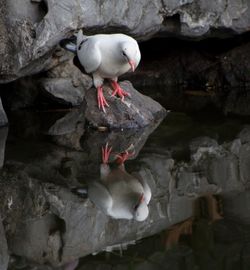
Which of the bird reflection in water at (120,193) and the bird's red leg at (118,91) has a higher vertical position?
the bird reflection in water at (120,193)

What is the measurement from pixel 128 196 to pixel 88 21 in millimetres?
2770

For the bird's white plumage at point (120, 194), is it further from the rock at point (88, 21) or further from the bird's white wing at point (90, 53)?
the rock at point (88, 21)

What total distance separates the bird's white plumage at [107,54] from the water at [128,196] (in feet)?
1.85

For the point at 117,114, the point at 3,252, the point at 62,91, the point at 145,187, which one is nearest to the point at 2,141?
the point at 117,114

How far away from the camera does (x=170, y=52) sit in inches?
338

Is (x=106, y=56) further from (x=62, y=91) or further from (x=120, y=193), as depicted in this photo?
(x=120, y=193)

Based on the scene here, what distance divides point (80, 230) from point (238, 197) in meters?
1.01

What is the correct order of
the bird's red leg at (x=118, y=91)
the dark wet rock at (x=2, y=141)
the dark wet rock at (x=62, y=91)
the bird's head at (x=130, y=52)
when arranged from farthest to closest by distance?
1. the dark wet rock at (x=62, y=91)
2. the bird's red leg at (x=118, y=91)
3. the bird's head at (x=130, y=52)
4. the dark wet rock at (x=2, y=141)

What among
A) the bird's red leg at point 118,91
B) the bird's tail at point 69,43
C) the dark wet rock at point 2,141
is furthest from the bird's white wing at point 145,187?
the bird's tail at point 69,43

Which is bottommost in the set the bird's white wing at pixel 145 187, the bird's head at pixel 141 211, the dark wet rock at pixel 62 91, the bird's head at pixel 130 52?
the dark wet rock at pixel 62 91

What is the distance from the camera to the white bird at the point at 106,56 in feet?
16.8

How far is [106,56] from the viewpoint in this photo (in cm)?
536

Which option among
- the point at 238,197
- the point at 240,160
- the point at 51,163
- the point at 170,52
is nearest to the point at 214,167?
the point at 240,160

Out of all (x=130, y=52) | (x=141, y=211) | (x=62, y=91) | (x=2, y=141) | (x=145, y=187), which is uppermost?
(x=130, y=52)
